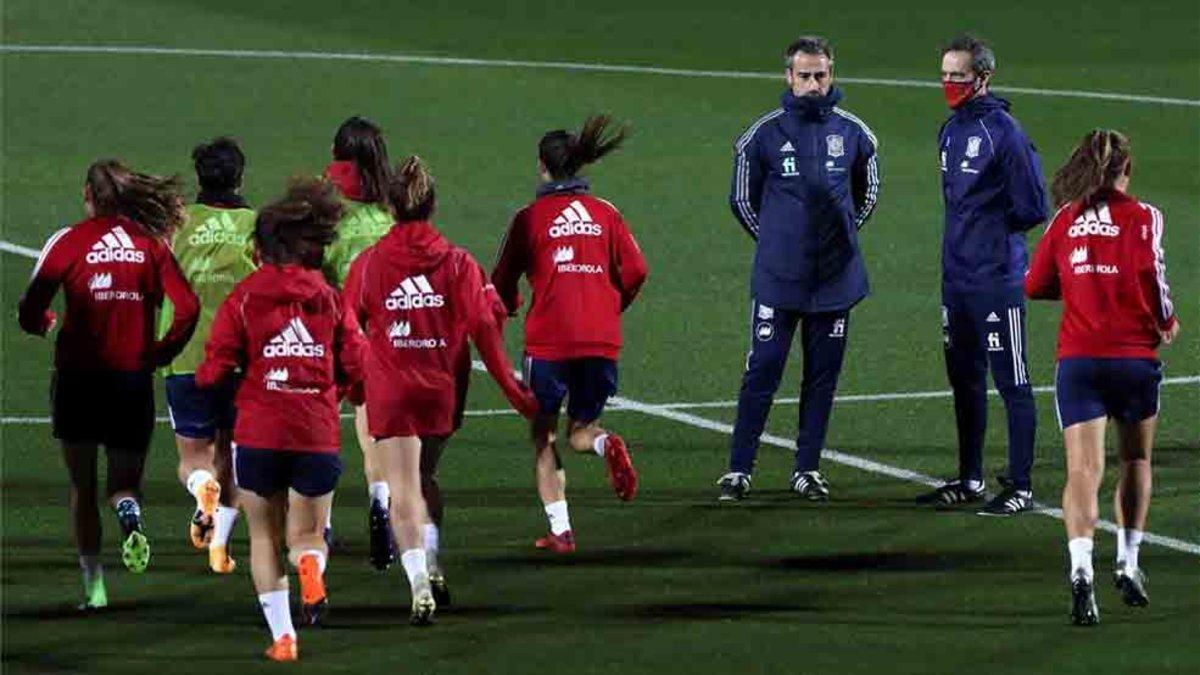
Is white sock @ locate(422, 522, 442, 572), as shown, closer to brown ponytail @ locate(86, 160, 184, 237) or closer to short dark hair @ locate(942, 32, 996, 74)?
brown ponytail @ locate(86, 160, 184, 237)

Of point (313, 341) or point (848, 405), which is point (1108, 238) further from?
point (848, 405)

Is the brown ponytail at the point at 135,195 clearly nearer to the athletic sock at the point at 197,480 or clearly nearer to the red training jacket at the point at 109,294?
the red training jacket at the point at 109,294

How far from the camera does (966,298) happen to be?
16688 millimetres

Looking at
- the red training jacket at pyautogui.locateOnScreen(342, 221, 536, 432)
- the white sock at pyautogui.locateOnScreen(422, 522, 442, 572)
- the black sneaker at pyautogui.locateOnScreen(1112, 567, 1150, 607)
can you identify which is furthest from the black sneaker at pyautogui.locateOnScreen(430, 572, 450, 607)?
the black sneaker at pyautogui.locateOnScreen(1112, 567, 1150, 607)

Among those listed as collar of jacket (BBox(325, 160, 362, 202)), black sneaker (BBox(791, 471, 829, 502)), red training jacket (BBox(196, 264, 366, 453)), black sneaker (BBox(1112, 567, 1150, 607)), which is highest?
collar of jacket (BBox(325, 160, 362, 202))

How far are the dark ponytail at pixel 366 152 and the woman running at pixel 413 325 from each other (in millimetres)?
839

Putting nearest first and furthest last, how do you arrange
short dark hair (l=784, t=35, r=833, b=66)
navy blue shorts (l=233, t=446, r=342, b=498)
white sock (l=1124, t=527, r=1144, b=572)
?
navy blue shorts (l=233, t=446, r=342, b=498) → white sock (l=1124, t=527, r=1144, b=572) → short dark hair (l=784, t=35, r=833, b=66)

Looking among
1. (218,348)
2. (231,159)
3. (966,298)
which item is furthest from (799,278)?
(218,348)

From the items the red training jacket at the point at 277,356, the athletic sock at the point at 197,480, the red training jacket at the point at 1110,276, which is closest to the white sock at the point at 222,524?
the athletic sock at the point at 197,480

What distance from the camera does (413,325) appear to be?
14.0 m

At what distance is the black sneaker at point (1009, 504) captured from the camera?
54.1 ft

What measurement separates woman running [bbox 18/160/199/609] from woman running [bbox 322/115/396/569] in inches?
37.8

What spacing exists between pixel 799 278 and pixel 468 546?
8.11 feet

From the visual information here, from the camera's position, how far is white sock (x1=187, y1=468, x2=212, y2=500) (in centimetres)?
1492
